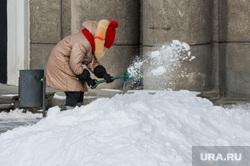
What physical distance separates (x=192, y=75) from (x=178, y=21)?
3.15ft

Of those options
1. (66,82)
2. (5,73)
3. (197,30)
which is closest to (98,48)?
(66,82)

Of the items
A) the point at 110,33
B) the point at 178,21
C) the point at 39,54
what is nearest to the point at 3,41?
the point at 39,54

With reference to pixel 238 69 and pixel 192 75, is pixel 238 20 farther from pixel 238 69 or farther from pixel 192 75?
pixel 192 75

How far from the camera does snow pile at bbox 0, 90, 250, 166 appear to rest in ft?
12.1

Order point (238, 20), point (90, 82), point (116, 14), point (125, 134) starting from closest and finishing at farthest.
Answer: point (125, 134) < point (90, 82) < point (238, 20) < point (116, 14)

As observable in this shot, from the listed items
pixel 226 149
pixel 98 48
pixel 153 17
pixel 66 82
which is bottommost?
pixel 226 149

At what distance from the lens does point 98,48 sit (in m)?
5.84

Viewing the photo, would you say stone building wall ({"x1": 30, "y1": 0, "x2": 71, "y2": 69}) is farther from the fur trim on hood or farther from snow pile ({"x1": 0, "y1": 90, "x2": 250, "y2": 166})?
snow pile ({"x1": 0, "y1": 90, "x2": 250, "y2": 166})

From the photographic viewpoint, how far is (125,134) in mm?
4078

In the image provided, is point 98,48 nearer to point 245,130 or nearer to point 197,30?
point 245,130

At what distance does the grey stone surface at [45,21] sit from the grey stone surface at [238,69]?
343cm

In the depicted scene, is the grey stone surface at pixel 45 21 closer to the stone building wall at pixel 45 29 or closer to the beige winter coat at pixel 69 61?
the stone building wall at pixel 45 29

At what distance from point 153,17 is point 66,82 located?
264cm

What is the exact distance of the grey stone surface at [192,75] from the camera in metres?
7.88
